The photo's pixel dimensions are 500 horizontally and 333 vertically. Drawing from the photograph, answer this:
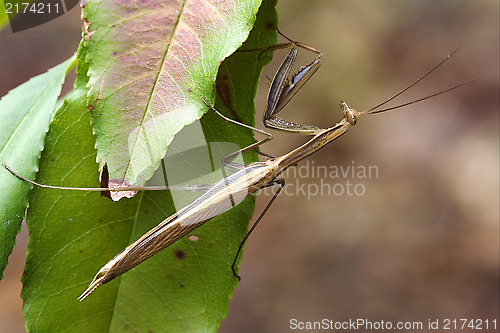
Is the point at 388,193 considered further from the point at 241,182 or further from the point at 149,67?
the point at 149,67

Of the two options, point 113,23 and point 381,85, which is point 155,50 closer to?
point 113,23

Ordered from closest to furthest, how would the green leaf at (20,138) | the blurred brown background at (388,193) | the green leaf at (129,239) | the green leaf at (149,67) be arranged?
the green leaf at (149,67) → the green leaf at (20,138) → the green leaf at (129,239) → the blurred brown background at (388,193)

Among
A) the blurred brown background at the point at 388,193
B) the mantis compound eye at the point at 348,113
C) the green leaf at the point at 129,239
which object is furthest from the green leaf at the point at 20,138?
the blurred brown background at the point at 388,193

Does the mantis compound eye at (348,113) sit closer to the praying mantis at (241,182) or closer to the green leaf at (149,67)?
the praying mantis at (241,182)

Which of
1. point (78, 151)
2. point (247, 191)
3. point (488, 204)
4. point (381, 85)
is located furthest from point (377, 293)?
point (78, 151)

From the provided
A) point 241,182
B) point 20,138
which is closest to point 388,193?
point 241,182
